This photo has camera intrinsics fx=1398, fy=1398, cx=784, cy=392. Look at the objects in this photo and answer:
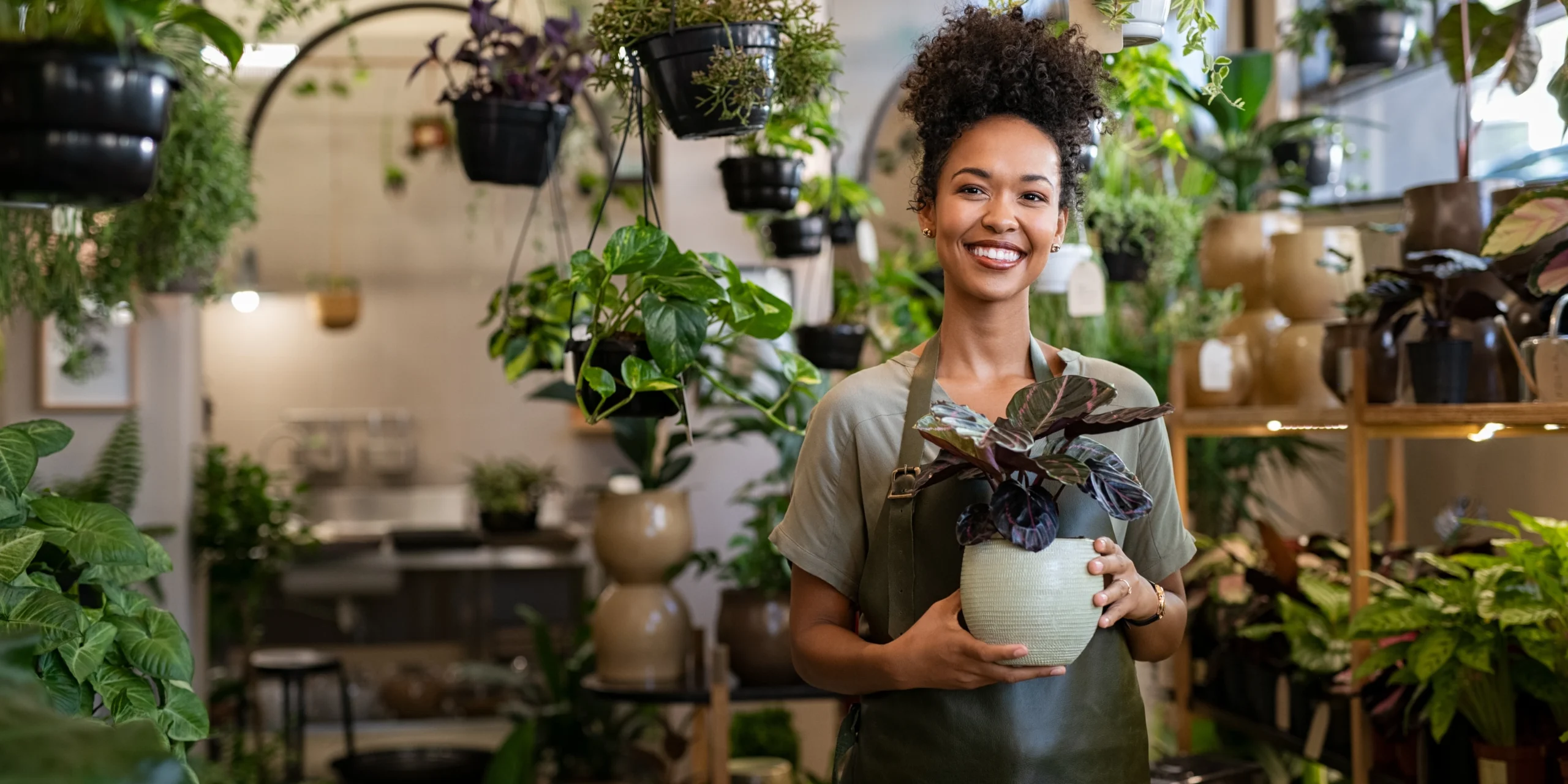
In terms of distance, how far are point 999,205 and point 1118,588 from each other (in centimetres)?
38

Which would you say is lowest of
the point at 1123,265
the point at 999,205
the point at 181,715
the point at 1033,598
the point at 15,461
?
the point at 181,715

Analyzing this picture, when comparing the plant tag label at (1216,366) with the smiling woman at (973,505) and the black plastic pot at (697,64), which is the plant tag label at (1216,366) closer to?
the black plastic pot at (697,64)

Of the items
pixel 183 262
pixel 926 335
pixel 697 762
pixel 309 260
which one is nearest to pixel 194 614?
pixel 183 262

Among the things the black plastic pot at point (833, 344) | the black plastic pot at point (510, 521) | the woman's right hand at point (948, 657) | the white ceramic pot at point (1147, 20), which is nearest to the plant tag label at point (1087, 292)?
the black plastic pot at point (833, 344)

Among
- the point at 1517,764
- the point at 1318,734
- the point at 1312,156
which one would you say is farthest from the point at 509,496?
the point at 1517,764

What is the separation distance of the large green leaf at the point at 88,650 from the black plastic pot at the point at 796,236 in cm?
197

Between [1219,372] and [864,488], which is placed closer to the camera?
[864,488]

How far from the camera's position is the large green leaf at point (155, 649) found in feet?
5.54

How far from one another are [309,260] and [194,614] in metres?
3.62

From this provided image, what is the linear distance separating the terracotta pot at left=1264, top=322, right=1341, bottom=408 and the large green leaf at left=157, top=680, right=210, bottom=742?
2080mm

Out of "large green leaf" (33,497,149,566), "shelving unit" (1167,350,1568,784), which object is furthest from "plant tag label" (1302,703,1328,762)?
"large green leaf" (33,497,149,566)

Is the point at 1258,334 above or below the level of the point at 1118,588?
above

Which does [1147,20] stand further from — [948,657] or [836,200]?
[836,200]

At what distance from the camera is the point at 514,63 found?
2.58 meters
